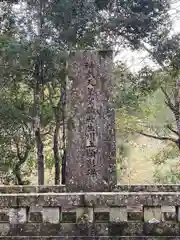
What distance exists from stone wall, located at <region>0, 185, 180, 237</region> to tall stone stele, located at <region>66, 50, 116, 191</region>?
81cm

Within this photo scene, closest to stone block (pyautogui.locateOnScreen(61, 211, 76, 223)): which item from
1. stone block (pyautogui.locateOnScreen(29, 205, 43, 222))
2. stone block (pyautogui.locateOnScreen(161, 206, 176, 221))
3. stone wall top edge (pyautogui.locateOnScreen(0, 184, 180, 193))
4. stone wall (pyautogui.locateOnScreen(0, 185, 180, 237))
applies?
stone wall (pyautogui.locateOnScreen(0, 185, 180, 237))

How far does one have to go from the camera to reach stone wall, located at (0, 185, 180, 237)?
567 centimetres

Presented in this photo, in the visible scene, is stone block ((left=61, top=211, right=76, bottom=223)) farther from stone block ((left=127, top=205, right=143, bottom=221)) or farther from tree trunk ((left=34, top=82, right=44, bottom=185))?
tree trunk ((left=34, top=82, right=44, bottom=185))

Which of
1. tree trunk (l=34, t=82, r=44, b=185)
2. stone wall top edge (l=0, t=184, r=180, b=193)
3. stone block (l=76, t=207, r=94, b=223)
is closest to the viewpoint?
stone block (l=76, t=207, r=94, b=223)

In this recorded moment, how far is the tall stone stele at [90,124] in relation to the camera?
6.61m

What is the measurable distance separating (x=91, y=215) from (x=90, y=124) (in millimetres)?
1564

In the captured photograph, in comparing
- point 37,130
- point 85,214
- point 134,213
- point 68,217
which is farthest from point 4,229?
point 37,130

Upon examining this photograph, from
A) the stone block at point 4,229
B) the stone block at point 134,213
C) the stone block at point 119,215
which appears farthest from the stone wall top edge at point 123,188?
the stone block at point 4,229

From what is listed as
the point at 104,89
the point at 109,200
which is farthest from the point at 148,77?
the point at 109,200

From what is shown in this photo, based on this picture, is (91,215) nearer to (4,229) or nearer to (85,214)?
(85,214)

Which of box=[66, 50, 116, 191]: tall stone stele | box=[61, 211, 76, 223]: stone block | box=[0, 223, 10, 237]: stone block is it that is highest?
box=[66, 50, 116, 191]: tall stone stele

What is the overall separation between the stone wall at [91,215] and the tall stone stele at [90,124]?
806 millimetres

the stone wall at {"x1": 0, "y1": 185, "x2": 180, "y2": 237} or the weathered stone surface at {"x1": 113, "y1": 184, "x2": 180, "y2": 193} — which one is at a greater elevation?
the weathered stone surface at {"x1": 113, "y1": 184, "x2": 180, "y2": 193}

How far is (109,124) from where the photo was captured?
22.0 ft
